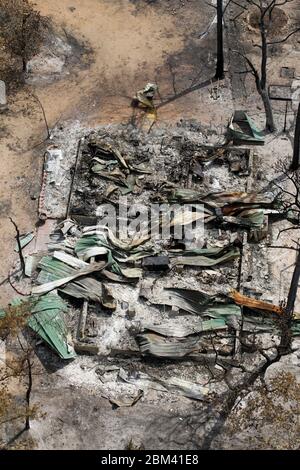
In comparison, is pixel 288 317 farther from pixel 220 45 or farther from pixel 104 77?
pixel 104 77

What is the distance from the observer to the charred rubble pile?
90.8 ft

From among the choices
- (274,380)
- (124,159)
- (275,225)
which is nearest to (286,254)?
(275,225)

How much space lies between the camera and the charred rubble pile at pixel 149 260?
2767 cm

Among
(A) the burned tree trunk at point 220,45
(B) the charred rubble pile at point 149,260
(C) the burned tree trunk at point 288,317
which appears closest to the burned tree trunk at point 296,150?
(B) the charred rubble pile at point 149,260

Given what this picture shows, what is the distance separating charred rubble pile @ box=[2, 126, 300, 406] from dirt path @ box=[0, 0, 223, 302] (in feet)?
3.97

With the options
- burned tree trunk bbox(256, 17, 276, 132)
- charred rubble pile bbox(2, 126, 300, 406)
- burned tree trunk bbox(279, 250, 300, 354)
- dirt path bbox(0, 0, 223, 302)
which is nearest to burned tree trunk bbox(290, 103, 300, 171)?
charred rubble pile bbox(2, 126, 300, 406)

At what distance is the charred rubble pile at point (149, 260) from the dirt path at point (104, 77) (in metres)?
1.21

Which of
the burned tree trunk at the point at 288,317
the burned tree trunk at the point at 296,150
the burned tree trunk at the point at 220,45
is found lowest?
the burned tree trunk at the point at 288,317

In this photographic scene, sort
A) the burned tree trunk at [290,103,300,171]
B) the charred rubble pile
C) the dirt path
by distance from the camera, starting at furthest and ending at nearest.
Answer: the dirt path < the burned tree trunk at [290,103,300,171] < the charred rubble pile

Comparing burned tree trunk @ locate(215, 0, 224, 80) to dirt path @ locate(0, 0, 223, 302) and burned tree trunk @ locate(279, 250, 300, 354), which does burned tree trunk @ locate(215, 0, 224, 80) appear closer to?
dirt path @ locate(0, 0, 223, 302)

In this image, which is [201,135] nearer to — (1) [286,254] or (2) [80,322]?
(1) [286,254]

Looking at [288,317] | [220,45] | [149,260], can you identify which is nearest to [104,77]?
[220,45]

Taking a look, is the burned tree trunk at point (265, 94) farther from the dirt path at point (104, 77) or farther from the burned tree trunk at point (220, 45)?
the dirt path at point (104, 77)

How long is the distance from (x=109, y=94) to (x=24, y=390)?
1672 cm
